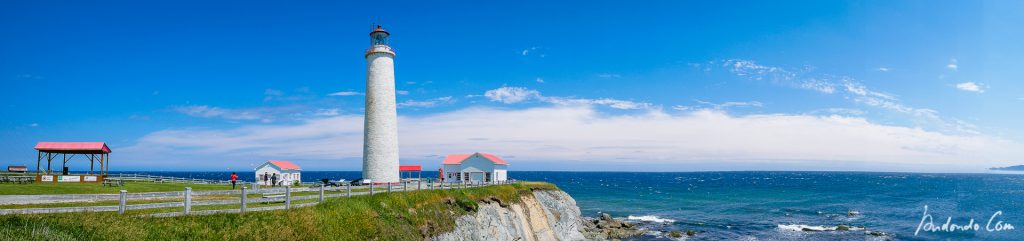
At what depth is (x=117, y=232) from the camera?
38.2 ft

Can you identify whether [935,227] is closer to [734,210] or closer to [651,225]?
[734,210]

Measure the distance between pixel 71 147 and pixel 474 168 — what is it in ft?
95.9

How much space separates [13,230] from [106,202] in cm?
903

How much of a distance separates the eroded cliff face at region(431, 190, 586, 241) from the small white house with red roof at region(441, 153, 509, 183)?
21.2 feet

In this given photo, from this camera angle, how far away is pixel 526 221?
35.7m

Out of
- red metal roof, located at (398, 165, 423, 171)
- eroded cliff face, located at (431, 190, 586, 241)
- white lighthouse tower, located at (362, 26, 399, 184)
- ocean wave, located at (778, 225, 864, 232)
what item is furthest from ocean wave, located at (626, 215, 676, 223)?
white lighthouse tower, located at (362, 26, 399, 184)

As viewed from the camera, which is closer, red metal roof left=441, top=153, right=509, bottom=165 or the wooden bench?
the wooden bench

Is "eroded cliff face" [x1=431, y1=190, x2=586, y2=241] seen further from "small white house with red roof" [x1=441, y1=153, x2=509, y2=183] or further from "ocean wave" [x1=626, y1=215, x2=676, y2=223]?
"ocean wave" [x1=626, y1=215, x2=676, y2=223]

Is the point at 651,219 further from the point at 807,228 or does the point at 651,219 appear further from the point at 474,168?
the point at 474,168

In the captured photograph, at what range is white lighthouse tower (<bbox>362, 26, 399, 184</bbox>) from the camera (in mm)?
34062

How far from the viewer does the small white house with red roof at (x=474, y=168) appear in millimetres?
48156

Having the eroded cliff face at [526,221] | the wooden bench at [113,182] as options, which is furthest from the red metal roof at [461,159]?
the wooden bench at [113,182]

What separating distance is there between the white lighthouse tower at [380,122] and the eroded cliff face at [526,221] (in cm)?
759

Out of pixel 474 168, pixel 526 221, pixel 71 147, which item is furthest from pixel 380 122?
pixel 71 147
